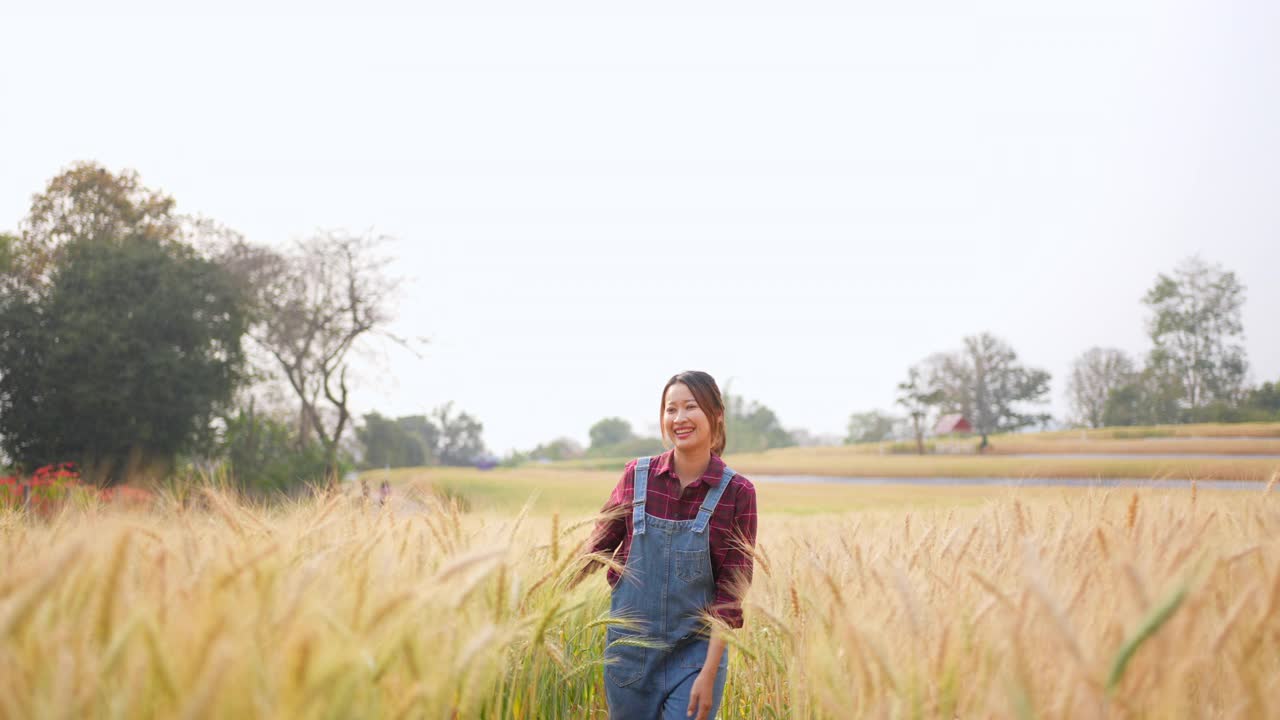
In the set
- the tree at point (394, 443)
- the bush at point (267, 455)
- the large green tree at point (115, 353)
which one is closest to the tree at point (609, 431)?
the tree at point (394, 443)

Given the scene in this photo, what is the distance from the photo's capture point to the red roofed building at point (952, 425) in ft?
156

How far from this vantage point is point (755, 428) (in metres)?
59.6

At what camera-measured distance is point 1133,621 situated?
138 cm

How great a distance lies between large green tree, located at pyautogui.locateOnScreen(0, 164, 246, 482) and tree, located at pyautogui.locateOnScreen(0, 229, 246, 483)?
0.09 ft

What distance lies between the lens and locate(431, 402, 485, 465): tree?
177ft

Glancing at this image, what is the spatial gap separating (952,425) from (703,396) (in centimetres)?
4935

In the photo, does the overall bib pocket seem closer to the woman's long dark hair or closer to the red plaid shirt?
the red plaid shirt

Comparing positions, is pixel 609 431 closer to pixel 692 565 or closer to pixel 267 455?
pixel 267 455

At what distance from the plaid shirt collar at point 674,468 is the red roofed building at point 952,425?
1935 inches

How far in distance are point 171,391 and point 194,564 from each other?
779 inches

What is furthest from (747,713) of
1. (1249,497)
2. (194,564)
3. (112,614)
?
(112,614)

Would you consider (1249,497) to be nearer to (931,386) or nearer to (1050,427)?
(1050,427)

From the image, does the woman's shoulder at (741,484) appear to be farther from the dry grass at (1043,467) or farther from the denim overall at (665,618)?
the dry grass at (1043,467)

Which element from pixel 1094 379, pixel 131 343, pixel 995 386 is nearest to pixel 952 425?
pixel 995 386
